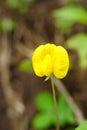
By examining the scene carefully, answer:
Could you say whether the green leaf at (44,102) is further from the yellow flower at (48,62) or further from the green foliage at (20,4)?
the yellow flower at (48,62)

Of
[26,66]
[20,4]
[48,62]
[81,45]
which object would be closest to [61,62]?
[48,62]

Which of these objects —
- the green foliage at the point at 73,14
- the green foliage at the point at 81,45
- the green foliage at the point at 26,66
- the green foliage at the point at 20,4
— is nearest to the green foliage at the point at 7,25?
the green foliage at the point at 20,4

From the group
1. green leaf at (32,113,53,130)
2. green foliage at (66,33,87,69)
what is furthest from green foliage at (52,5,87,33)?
green leaf at (32,113,53,130)

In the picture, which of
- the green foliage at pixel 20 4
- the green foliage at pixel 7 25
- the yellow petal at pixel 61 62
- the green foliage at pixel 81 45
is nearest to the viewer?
the yellow petal at pixel 61 62

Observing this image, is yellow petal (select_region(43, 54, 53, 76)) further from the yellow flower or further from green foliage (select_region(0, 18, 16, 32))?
green foliage (select_region(0, 18, 16, 32))

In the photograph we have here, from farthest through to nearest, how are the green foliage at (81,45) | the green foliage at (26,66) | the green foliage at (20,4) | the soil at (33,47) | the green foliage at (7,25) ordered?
the green foliage at (20,4) < the green foliage at (7,25) < the green foliage at (26,66) < the soil at (33,47) < the green foliage at (81,45)

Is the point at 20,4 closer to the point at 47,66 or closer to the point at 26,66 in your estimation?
the point at 26,66
